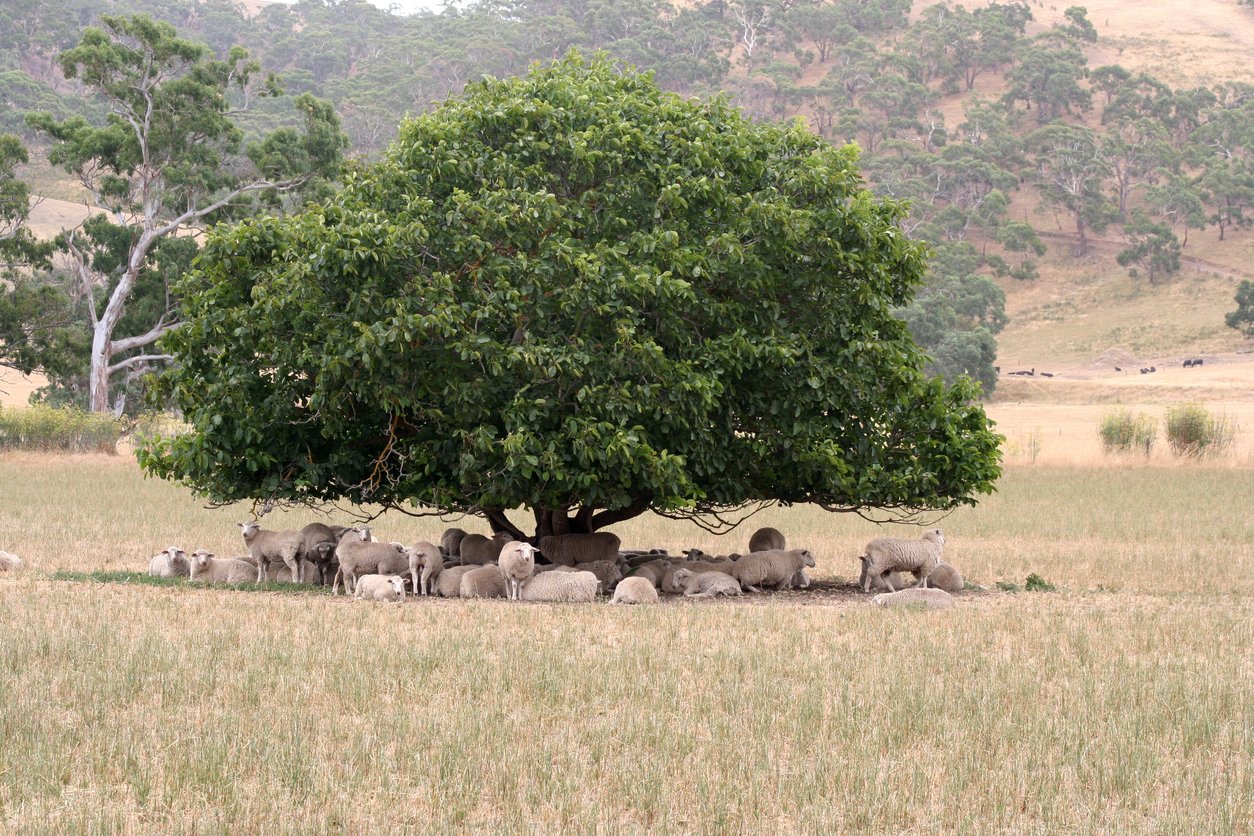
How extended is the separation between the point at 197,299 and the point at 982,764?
12.7 metres

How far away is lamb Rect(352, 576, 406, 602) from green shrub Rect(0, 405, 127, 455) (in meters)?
32.4

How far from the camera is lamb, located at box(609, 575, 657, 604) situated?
15430 millimetres

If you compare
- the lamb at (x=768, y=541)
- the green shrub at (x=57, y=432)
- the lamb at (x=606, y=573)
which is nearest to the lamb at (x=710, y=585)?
the lamb at (x=606, y=573)

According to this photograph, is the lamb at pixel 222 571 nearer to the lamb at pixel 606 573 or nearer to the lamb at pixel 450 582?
the lamb at pixel 450 582

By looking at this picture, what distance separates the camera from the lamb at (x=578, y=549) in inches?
712

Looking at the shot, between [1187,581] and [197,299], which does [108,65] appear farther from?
[1187,581]

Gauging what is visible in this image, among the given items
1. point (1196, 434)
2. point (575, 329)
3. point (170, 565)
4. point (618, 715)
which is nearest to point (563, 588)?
point (575, 329)

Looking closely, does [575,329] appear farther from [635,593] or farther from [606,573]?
[606,573]

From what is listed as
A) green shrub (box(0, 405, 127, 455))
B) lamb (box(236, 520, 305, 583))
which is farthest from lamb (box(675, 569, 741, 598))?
green shrub (box(0, 405, 127, 455))

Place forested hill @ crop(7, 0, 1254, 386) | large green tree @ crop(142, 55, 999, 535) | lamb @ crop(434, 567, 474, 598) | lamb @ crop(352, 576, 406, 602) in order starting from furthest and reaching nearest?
forested hill @ crop(7, 0, 1254, 386)
lamb @ crop(434, 567, 474, 598)
lamb @ crop(352, 576, 406, 602)
large green tree @ crop(142, 55, 999, 535)

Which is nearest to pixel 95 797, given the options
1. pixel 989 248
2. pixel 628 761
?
pixel 628 761

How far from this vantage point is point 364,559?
16438 mm

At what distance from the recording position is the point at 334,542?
17875mm

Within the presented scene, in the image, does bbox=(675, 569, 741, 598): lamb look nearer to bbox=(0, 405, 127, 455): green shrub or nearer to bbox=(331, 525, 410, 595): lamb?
bbox=(331, 525, 410, 595): lamb
